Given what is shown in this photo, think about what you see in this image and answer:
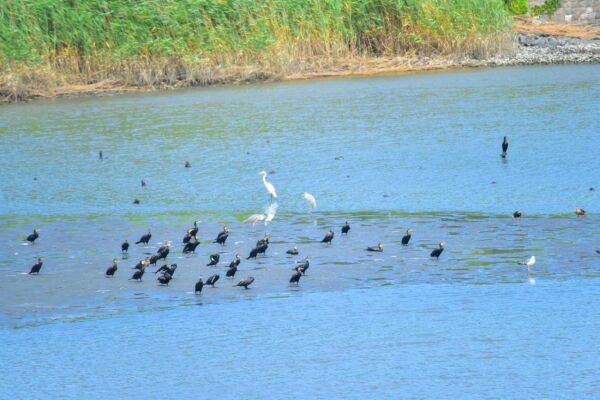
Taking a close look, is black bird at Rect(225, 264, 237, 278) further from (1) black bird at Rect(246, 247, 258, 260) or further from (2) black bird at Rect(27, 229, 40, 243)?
(2) black bird at Rect(27, 229, 40, 243)

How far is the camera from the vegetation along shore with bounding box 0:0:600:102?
31500 mm

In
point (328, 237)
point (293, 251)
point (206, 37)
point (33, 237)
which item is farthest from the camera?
point (206, 37)

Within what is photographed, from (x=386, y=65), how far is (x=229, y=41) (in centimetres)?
529

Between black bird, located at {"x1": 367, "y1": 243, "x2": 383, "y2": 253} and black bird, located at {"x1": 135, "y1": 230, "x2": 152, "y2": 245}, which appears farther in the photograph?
black bird, located at {"x1": 135, "y1": 230, "x2": 152, "y2": 245}

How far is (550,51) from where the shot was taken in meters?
39.4

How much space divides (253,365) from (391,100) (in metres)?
18.8

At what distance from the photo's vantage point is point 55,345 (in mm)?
10219

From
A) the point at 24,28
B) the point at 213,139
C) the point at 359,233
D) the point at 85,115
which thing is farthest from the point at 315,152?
the point at 24,28

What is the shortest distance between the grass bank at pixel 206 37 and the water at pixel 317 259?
260 inches

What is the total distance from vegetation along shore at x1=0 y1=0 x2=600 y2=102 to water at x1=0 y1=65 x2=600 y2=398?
686 centimetres

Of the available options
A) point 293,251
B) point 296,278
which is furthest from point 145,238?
point 296,278

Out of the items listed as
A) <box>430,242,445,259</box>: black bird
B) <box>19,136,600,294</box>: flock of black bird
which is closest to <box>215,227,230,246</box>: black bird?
<box>19,136,600,294</box>: flock of black bird

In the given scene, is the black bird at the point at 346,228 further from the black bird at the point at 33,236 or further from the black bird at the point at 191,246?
the black bird at the point at 33,236

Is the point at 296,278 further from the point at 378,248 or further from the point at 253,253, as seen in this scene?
the point at 378,248
